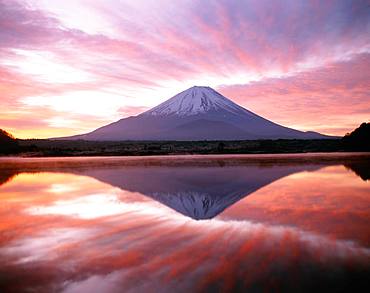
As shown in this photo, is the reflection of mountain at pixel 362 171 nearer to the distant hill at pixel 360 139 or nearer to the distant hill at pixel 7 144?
the distant hill at pixel 360 139

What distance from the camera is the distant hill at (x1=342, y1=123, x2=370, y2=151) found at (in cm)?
5675

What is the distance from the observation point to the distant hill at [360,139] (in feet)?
186

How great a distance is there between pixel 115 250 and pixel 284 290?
3179mm

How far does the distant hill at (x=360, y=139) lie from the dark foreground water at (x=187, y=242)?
158 ft

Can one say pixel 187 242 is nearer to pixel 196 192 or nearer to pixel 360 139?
pixel 196 192

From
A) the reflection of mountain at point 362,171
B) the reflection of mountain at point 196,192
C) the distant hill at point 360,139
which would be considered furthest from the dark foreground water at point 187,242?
the distant hill at point 360,139

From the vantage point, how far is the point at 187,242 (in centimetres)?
705

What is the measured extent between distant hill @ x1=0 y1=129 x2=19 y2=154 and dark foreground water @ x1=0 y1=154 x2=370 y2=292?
174ft

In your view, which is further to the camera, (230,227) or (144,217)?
(144,217)

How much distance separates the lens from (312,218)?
918 centimetres

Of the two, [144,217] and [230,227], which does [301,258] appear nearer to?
[230,227]

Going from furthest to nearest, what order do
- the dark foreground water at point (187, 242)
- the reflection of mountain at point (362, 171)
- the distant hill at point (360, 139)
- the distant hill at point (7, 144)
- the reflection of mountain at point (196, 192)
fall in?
1. the distant hill at point (7, 144)
2. the distant hill at point (360, 139)
3. the reflection of mountain at point (362, 171)
4. the reflection of mountain at point (196, 192)
5. the dark foreground water at point (187, 242)

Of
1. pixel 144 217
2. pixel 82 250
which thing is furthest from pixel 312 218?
pixel 82 250

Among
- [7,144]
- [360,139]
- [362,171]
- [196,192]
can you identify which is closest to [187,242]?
[196,192]
